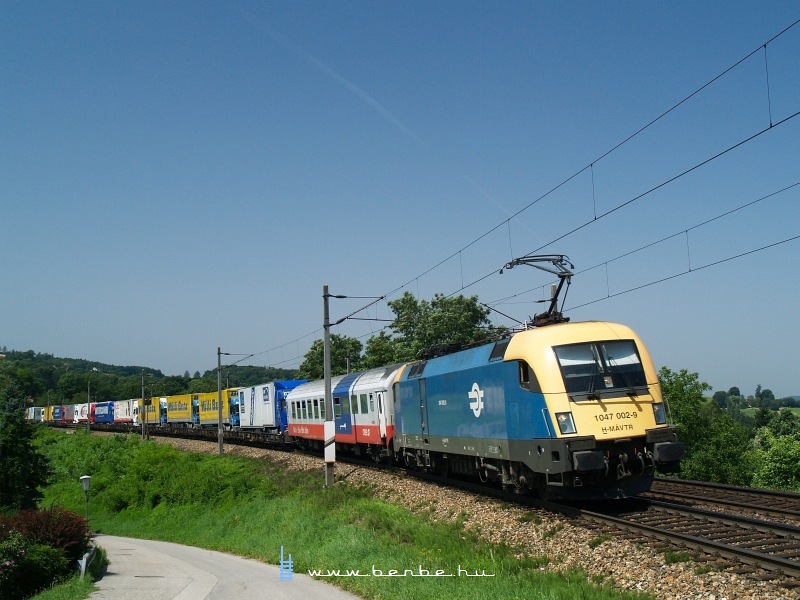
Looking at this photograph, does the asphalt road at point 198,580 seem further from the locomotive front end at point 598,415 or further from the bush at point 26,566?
the locomotive front end at point 598,415

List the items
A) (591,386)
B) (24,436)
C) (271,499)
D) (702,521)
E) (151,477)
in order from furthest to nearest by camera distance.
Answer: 1. (151,477)
2. (24,436)
3. (271,499)
4. (591,386)
5. (702,521)

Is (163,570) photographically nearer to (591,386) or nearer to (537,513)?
(537,513)

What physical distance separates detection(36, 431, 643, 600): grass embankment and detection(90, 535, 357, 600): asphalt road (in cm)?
65

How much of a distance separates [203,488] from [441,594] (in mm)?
25953

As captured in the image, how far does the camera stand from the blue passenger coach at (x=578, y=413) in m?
14.1

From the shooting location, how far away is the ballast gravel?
921cm

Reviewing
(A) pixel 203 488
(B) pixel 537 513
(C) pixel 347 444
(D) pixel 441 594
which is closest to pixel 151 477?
(A) pixel 203 488

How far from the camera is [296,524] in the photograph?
854 inches

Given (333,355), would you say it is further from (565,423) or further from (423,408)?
(565,423)

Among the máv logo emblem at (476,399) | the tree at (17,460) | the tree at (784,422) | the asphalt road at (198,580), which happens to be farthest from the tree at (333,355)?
the máv logo emblem at (476,399)

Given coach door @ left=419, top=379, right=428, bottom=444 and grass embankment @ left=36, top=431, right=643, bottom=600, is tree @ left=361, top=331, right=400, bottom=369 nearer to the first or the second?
grass embankment @ left=36, top=431, right=643, bottom=600

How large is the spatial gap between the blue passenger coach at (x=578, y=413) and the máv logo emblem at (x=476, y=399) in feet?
2.06

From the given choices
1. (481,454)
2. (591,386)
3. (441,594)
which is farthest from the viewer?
(481,454)

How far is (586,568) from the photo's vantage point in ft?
37.1
